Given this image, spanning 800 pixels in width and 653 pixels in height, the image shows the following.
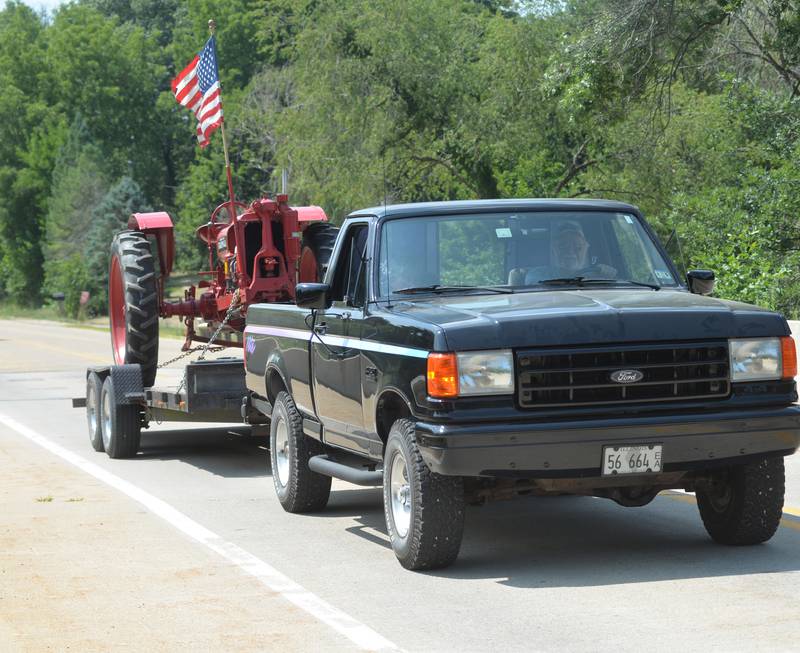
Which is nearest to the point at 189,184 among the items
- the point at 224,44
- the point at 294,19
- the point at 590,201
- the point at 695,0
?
the point at 224,44

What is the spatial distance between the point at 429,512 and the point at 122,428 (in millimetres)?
6793

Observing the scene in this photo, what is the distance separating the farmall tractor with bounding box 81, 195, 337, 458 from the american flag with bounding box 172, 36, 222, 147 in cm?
120

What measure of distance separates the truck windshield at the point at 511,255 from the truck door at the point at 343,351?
299 millimetres

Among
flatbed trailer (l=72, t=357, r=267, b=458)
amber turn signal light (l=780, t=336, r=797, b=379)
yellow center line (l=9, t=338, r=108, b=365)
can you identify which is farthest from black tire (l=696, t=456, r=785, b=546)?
yellow center line (l=9, t=338, r=108, b=365)

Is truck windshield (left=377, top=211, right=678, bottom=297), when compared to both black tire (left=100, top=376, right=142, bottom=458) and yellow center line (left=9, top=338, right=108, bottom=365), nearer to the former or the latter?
black tire (left=100, top=376, right=142, bottom=458)

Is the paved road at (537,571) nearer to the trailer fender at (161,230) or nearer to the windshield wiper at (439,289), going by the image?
the windshield wiper at (439,289)

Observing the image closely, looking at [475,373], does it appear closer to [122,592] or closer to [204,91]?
[122,592]

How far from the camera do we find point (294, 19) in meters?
41.7

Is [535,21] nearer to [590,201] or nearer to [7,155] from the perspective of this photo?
[590,201]

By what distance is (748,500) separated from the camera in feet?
26.9

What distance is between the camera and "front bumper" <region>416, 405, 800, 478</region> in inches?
287

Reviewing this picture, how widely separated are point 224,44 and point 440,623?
95.4 metres

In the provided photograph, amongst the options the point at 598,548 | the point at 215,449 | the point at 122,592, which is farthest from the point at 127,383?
the point at 598,548

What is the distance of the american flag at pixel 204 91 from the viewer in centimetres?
1591
